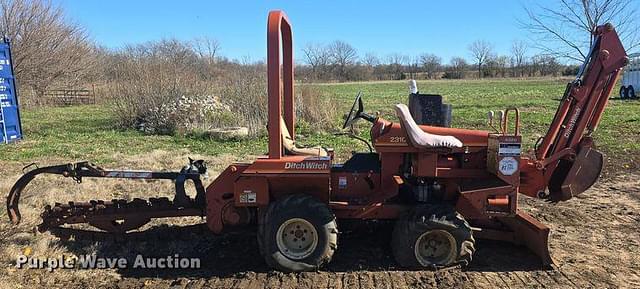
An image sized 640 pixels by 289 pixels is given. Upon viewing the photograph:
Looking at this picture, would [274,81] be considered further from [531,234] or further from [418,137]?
[531,234]

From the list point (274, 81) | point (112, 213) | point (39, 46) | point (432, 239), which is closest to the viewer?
point (274, 81)

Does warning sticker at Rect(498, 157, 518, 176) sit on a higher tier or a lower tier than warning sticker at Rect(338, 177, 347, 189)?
higher

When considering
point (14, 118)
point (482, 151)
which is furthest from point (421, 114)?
point (14, 118)

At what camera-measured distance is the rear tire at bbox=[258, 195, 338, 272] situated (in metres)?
4.59

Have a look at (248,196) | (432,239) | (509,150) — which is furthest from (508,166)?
(248,196)

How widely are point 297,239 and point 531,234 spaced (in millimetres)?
2208

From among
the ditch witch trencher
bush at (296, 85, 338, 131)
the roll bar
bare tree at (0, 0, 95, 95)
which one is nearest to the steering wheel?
the ditch witch trencher

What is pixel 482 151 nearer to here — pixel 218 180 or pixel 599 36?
pixel 599 36

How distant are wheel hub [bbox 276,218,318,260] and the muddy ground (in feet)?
0.65

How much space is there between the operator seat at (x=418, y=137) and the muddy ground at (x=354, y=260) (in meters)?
1.11

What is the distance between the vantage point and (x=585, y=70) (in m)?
4.94

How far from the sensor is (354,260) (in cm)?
498

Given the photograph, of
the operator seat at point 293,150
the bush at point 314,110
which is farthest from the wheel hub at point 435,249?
the bush at point 314,110

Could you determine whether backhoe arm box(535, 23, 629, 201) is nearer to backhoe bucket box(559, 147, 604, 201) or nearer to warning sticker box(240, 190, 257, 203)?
backhoe bucket box(559, 147, 604, 201)
